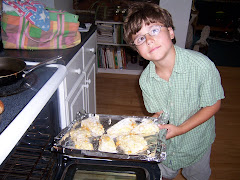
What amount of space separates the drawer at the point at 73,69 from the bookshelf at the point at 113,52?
1.74m

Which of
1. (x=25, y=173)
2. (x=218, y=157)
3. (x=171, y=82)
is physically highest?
(x=171, y=82)

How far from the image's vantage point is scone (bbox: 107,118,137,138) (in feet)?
3.09

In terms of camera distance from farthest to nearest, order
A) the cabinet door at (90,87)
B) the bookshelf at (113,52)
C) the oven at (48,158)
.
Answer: the bookshelf at (113,52)
the cabinet door at (90,87)
the oven at (48,158)

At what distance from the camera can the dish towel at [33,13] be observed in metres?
1.25

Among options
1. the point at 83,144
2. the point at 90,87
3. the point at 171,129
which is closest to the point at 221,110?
the point at 90,87

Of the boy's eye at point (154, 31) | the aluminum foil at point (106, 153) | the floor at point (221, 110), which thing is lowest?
the floor at point (221, 110)

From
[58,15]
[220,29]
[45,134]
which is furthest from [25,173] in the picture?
[220,29]

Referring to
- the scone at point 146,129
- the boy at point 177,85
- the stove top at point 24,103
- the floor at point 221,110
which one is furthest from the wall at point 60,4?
the scone at point 146,129

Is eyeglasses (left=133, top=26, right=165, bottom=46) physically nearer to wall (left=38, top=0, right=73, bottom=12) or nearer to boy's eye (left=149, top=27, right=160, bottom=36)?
boy's eye (left=149, top=27, right=160, bottom=36)

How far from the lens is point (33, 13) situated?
4.12ft

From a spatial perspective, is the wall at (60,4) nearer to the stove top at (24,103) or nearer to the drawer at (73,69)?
the drawer at (73,69)

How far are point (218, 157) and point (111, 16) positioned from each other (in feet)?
7.19

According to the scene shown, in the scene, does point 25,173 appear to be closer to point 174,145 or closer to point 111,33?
point 174,145

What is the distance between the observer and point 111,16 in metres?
3.18
